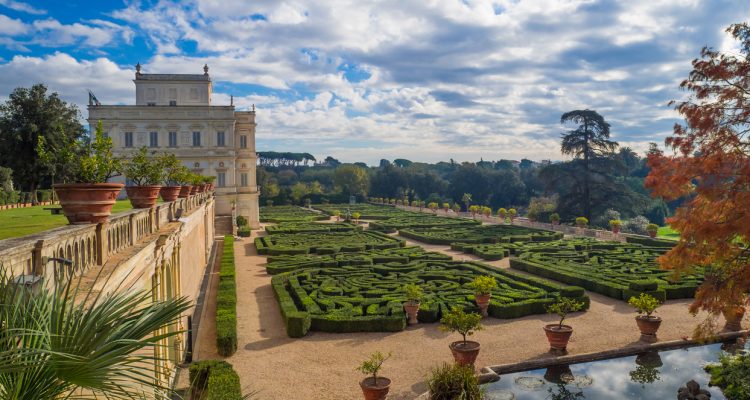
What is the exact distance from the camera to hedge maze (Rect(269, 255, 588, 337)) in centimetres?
1357

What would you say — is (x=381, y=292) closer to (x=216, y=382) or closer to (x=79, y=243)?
(x=216, y=382)

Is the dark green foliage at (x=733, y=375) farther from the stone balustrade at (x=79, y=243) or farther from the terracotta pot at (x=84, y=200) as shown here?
the terracotta pot at (x=84, y=200)

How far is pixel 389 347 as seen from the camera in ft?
40.5

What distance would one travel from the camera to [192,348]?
40.1 feet

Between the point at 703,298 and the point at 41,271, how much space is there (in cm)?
991

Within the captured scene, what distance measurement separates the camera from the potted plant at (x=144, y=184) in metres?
10.3

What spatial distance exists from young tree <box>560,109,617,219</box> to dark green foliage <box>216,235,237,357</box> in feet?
107

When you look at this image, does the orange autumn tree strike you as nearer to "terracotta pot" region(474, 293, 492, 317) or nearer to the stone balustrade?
"terracotta pot" region(474, 293, 492, 317)

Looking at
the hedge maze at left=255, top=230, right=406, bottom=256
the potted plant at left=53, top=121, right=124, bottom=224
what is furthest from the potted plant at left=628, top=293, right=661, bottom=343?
the hedge maze at left=255, top=230, right=406, bottom=256

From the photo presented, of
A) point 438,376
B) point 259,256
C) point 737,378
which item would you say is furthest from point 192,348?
point 259,256

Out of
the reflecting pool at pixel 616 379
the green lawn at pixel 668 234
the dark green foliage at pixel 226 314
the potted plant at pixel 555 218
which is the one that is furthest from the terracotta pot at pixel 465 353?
the potted plant at pixel 555 218

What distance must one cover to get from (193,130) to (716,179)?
38261 millimetres

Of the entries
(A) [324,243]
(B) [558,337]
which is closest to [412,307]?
(B) [558,337]

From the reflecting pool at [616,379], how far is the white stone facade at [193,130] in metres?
32.7
